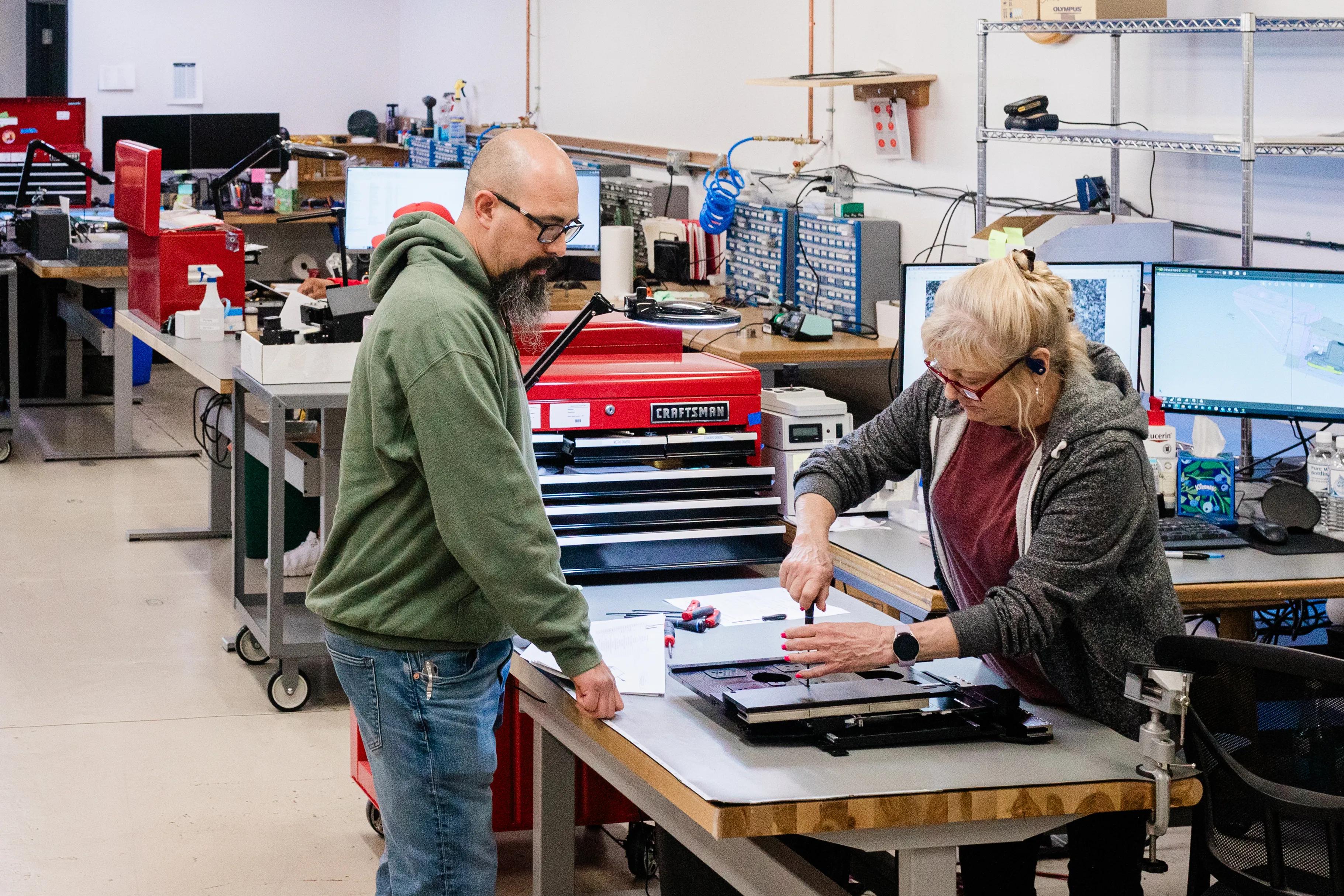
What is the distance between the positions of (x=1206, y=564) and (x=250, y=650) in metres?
2.63

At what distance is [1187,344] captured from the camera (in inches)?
117

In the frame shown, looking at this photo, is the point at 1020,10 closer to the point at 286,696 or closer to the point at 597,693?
the point at 597,693

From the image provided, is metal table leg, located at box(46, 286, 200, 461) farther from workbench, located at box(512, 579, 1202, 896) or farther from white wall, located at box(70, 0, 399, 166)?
workbench, located at box(512, 579, 1202, 896)

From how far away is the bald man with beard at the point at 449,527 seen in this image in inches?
70.4

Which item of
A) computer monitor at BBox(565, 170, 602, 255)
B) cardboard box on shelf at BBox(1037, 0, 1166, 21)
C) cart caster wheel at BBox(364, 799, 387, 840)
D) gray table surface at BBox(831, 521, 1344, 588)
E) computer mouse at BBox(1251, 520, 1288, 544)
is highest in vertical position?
cardboard box on shelf at BBox(1037, 0, 1166, 21)

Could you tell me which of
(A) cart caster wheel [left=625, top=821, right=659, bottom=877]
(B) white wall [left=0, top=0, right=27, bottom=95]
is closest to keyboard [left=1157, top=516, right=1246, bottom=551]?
(A) cart caster wheel [left=625, top=821, right=659, bottom=877]

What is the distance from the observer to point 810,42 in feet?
17.1

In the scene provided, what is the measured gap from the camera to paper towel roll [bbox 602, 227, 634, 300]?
5137mm

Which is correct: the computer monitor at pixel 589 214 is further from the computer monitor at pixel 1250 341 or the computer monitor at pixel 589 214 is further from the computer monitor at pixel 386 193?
the computer monitor at pixel 1250 341

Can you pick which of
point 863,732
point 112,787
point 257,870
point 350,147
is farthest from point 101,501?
point 863,732

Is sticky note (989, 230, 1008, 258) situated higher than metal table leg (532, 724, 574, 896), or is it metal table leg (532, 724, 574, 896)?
sticky note (989, 230, 1008, 258)

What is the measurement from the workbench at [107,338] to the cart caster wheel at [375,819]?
9.72 ft

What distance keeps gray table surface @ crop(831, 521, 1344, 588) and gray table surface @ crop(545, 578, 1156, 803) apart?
26.2 inches

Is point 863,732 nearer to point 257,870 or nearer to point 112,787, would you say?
point 257,870
